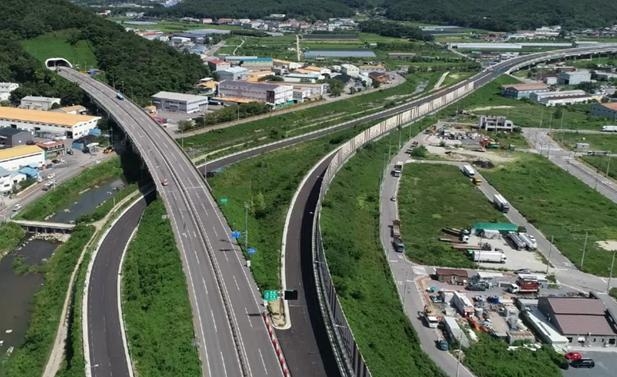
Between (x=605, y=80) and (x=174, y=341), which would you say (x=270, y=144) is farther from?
(x=605, y=80)

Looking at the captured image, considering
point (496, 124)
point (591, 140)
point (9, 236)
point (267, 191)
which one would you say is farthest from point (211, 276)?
point (591, 140)

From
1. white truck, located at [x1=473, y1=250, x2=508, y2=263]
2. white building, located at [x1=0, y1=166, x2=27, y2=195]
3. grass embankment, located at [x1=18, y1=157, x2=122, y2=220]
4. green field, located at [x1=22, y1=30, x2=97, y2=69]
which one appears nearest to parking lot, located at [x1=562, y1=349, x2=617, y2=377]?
white truck, located at [x1=473, y1=250, x2=508, y2=263]

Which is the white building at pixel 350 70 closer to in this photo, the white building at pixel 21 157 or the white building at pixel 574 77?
the white building at pixel 574 77

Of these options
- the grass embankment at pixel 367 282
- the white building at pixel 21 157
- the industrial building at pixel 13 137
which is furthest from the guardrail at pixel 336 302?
the industrial building at pixel 13 137

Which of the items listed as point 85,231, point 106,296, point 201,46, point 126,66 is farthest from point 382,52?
point 106,296

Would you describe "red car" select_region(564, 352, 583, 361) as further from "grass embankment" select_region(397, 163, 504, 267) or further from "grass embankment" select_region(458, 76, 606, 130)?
"grass embankment" select_region(458, 76, 606, 130)

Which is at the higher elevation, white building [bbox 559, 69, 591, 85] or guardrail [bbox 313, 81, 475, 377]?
white building [bbox 559, 69, 591, 85]
